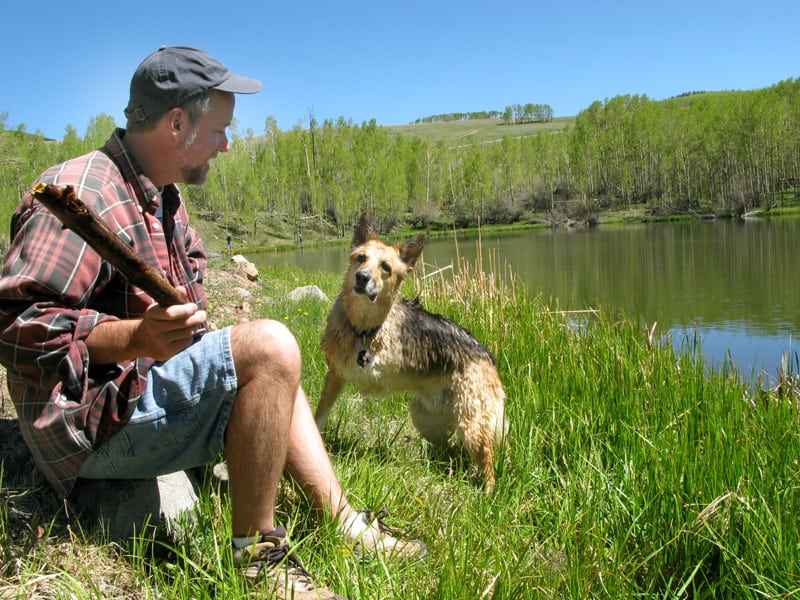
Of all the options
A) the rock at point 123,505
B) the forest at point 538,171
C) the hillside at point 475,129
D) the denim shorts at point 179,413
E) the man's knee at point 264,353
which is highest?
the hillside at point 475,129

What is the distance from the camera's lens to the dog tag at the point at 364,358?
A: 388 cm

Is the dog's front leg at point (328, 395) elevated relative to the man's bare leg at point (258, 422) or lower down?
lower down

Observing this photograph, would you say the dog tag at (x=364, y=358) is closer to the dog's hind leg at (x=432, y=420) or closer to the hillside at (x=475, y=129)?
the dog's hind leg at (x=432, y=420)

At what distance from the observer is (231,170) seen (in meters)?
62.1

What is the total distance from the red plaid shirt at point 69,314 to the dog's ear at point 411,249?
230 centimetres

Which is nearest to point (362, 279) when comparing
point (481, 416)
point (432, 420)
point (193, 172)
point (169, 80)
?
point (432, 420)

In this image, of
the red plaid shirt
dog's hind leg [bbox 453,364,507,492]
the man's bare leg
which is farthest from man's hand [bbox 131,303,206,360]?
dog's hind leg [bbox 453,364,507,492]

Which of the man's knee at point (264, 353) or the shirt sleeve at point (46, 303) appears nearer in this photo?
the shirt sleeve at point (46, 303)

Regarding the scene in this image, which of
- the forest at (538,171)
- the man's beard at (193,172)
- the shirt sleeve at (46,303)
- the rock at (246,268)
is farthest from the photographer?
the forest at (538,171)

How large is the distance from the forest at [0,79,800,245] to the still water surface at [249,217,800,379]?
34014mm

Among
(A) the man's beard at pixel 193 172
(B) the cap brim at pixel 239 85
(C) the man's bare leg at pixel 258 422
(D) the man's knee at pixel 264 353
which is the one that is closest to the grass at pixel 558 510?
(C) the man's bare leg at pixel 258 422

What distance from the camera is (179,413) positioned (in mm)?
2012

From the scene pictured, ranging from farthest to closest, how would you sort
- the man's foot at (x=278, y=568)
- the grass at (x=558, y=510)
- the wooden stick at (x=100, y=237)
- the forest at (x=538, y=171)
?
1. the forest at (x=538, y=171)
2. the grass at (x=558, y=510)
3. the man's foot at (x=278, y=568)
4. the wooden stick at (x=100, y=237)

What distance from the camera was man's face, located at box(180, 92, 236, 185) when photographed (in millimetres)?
2275
